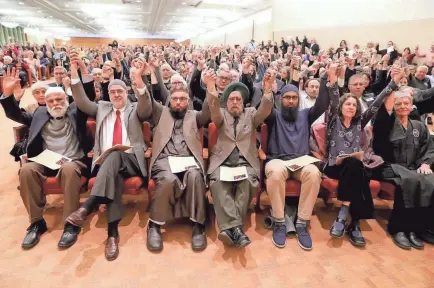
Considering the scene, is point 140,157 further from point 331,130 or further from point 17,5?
point 17,5

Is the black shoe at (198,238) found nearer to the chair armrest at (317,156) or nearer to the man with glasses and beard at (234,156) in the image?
the man with glasses and beard at (234,156)

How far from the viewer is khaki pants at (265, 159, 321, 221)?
2.44 metres

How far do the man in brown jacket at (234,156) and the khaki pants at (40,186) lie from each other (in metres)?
1.07

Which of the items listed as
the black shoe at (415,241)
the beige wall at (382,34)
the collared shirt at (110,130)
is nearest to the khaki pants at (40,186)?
the collared shirt at (110,130)

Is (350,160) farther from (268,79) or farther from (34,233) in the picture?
(34,233)

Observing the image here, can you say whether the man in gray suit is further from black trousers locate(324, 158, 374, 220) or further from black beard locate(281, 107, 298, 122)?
black trousers locate(324, 158, 374, 220)

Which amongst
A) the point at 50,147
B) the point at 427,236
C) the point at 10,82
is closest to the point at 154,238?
the point at 50,147

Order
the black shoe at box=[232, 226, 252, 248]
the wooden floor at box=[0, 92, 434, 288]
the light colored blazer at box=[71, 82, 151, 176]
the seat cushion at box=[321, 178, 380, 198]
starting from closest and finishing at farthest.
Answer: the wooden floor at box=[0, 92, 434, 288], the black shoe at box=[232, 226, 252, 248], the seat cushion at box=[321, 178, 380, 198], the light colored blazer at box=[71, 82, 151, 176]

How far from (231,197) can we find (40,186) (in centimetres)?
149

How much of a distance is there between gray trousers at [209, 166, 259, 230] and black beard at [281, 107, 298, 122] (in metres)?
0.61

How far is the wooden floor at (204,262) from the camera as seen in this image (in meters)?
2.00

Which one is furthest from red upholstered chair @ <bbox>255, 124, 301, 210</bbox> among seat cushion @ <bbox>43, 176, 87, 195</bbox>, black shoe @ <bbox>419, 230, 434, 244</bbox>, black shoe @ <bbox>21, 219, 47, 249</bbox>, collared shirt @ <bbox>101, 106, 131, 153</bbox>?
black shoe @ <bbox>21, 219, 47, 249</bbox>

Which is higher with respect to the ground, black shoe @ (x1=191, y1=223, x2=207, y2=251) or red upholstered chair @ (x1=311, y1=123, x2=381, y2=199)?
red upholstered chair @ (x1=311, y1=123, x2=381, y2=199)

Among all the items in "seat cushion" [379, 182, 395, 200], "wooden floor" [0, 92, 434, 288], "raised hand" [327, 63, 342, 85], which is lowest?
"wooden floor" [0, 92, 434, 288]
